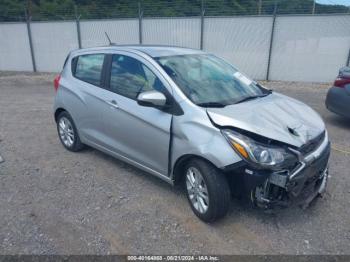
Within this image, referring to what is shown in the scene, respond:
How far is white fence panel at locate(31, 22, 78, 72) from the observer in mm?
13898

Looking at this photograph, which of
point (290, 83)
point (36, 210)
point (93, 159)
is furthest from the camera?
point (290, 83)

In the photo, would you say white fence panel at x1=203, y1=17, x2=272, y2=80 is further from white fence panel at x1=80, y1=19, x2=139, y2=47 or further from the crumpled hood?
the crumpled hood

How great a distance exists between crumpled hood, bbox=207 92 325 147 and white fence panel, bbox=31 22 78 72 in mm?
12567

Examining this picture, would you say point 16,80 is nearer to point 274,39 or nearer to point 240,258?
point 274,39

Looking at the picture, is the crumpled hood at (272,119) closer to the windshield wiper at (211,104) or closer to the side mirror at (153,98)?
the windshield wiper at (211,104)

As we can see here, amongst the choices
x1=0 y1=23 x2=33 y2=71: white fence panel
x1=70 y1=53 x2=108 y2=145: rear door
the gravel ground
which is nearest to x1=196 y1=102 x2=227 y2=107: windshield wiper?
the gravel ground

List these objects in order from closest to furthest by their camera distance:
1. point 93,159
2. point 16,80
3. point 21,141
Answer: point 93,159 → point 21,141 → point 16,80

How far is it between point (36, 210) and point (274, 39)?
406 inches

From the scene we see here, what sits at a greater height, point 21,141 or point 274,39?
point 274,39

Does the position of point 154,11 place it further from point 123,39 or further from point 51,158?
point 51,158

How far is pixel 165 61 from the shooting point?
11.2 ft

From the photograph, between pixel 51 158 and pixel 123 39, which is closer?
pixel 51 158

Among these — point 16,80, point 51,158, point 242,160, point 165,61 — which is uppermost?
point 165,61

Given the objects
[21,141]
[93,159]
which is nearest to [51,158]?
[93,159]
